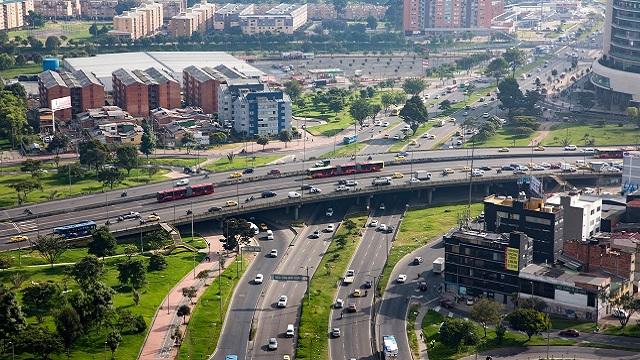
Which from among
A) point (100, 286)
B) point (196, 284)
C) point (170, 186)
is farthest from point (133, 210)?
point (100, 286)

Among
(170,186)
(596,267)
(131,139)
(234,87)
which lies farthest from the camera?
(234,87)

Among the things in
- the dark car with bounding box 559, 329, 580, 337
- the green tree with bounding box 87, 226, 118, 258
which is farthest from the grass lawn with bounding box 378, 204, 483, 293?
the green tree with bounding box 87, 226, 118, 258

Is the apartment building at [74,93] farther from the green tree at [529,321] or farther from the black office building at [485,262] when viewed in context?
the green tree at [529,321]

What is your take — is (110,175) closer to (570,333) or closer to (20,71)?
(570,333)

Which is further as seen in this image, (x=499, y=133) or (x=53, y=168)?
(x=499, y=133)

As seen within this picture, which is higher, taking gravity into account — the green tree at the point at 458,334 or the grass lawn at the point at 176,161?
the grass lawn at the point at 176,161

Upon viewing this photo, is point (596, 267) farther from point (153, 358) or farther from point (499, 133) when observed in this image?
point (499, 133)

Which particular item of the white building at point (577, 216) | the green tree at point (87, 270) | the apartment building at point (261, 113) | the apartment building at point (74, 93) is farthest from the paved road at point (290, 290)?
the apartment building at point (74, 93)

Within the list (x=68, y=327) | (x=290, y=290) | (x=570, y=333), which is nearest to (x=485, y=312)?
(x=570, y=333)
